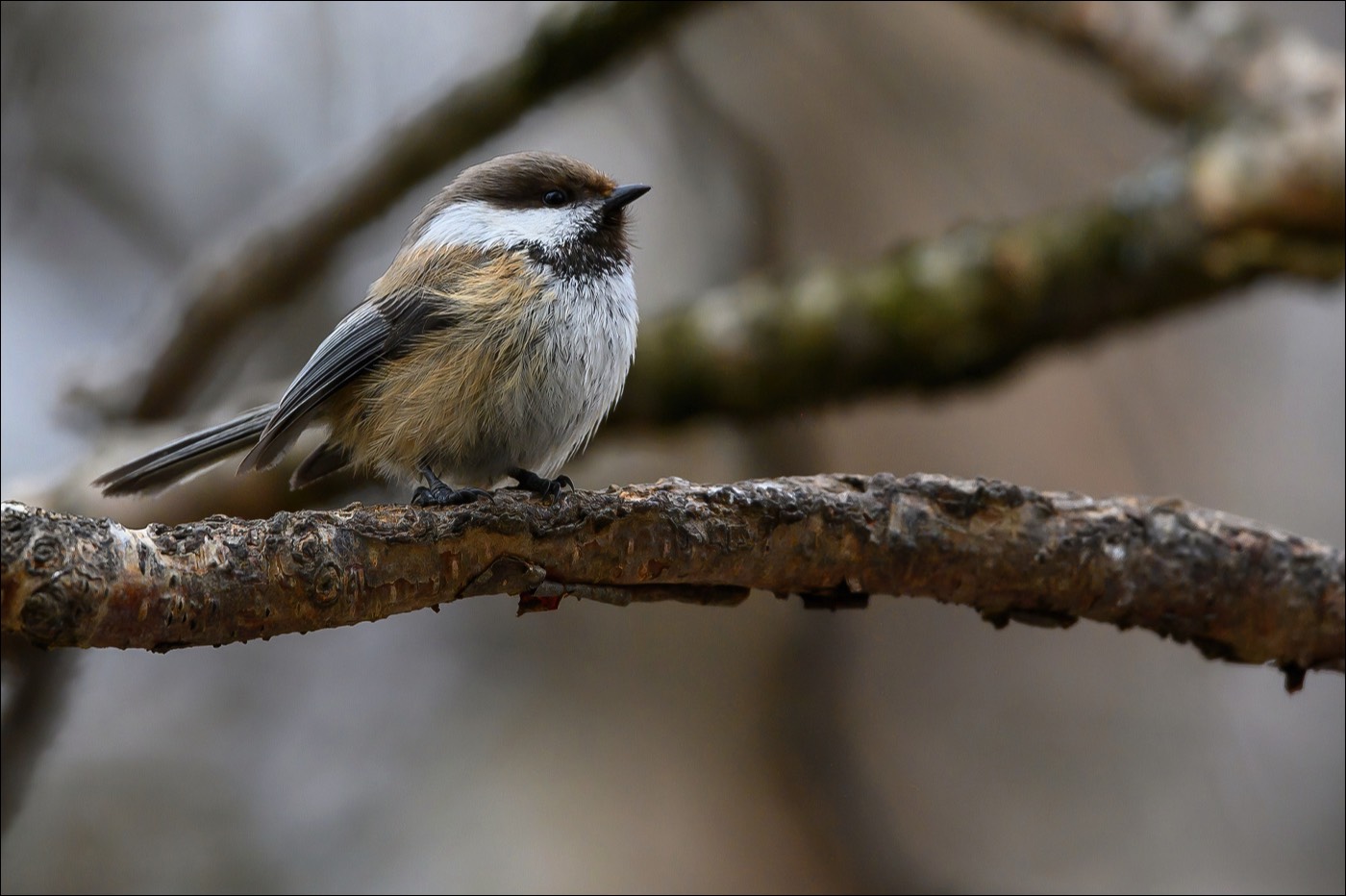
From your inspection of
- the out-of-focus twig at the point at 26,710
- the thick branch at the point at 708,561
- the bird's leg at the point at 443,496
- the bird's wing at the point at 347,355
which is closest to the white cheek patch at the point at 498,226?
the bird's wing at the point at 347,355

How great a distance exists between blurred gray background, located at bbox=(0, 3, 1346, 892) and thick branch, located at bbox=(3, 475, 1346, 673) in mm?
1740

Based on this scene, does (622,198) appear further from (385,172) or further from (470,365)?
(385,172)

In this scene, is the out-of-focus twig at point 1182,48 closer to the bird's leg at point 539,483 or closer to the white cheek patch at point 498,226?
the white cheek patch at point 498,226

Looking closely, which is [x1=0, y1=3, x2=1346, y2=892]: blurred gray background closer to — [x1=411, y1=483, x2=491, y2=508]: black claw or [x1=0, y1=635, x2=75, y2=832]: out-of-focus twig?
[x1=0, y1=635, x2=75, y2=832]: out-of-focus twig

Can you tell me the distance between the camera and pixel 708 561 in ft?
7.26

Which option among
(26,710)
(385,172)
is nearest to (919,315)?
(385,172)

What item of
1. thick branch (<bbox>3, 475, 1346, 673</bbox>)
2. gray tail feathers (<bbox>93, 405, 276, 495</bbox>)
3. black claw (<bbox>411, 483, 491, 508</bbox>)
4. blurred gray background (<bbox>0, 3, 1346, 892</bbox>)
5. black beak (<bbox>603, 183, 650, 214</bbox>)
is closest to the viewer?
thick branch (<bbox>3, 475, 1346, 673</bbox>)

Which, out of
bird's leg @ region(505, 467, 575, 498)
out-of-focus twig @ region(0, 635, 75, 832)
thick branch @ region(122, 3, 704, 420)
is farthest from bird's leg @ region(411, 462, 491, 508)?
thick branch @ region(122, 3, 704, 420)

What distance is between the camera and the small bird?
261cm

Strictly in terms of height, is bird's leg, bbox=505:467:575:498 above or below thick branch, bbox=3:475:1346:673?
above

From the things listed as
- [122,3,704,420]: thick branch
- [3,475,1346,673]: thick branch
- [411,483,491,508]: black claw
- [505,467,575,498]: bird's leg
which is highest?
[122,3,704,420]: thick branch

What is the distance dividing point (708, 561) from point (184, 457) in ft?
4.69

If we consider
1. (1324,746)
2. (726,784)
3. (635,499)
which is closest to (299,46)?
(726,784)

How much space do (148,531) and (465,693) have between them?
3423 millimetres
